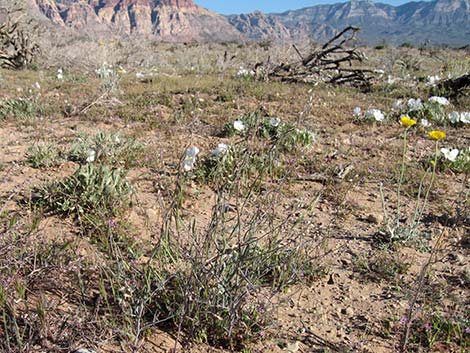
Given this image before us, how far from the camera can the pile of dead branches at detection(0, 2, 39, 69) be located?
→ 388 inches

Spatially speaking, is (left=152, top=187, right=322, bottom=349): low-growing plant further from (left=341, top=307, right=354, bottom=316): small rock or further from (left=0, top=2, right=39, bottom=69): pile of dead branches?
(left=0, top=2, right=39, bottom=69): pile of dead branches

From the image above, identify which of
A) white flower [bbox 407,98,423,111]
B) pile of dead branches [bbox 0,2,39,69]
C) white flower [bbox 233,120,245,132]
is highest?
pile of dead branches [bbox 0,2,39,69]

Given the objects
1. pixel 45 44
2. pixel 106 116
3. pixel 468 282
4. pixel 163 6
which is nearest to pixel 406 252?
pixel 468 282

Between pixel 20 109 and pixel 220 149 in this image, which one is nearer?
pixel 220 149

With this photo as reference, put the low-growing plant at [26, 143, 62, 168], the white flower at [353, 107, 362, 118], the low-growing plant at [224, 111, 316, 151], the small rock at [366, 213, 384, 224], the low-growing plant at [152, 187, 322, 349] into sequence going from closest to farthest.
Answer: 1. the low-growing plant at [152, 187, 322, 349]
2. the small rock at [366, 213, 384, 224]
3. the low-growing plant at [26, 143, 62, 168]
4. the low-growing plant at [224, 111, 316, 151]
5. the white flower at [353, 107, 362, 118]

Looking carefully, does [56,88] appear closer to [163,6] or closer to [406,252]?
[406,252]

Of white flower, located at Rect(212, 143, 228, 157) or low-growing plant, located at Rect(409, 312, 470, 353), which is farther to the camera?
white flower, located at Rect(212, 143, 228, 157)

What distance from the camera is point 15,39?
1030 centimetres

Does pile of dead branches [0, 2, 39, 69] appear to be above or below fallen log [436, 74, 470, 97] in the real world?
above

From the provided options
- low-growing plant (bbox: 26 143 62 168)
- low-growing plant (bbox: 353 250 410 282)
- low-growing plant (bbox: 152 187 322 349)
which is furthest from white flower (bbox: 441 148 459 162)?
low-growing plant (bbox: 26 143 62 168)

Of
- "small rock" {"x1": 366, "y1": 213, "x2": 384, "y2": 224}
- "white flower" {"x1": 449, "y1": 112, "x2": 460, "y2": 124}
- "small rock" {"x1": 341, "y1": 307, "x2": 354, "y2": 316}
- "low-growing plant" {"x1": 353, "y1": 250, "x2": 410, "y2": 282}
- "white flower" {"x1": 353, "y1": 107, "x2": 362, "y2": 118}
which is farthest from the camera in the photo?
"white flower" {"x1": 449, "y1": 112, "x2": 460, "y2": 124}

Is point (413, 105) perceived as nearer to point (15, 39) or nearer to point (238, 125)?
point (238, 125)

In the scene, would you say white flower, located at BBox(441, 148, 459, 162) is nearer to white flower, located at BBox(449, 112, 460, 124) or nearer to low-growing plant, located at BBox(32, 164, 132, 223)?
white flower, located at BBox(449, 112, 460, 124)

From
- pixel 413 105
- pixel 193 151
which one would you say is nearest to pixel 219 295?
pixel 193 151
